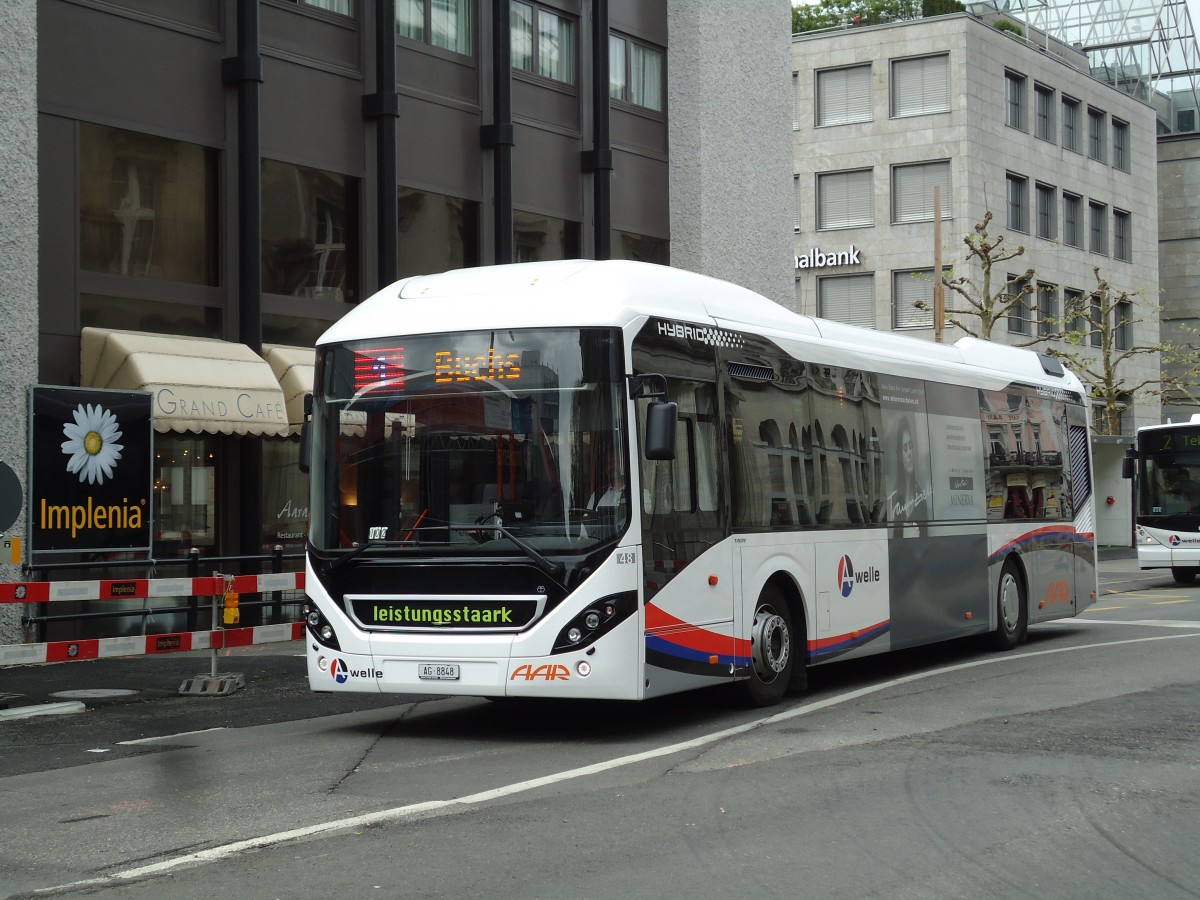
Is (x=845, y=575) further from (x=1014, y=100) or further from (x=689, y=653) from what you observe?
(x=1014, y=100)

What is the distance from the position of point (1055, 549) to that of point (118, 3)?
12.2m

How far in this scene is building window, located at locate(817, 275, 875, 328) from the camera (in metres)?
53.6

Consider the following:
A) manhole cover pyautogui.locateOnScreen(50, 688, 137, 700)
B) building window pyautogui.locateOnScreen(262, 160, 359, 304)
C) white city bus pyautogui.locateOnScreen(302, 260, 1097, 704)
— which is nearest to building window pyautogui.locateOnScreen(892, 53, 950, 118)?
building window pyautogui.locateOnScreen(262, 160, 359, 304)

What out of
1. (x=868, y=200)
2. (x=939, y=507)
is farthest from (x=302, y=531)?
(x=868, y=200)

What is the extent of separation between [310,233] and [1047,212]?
4117 centimetres

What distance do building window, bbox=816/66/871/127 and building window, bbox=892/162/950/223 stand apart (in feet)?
8.19

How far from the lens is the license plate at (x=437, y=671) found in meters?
10.0

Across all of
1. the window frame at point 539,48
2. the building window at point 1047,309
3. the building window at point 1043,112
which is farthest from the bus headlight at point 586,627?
the building window at point 1043,112

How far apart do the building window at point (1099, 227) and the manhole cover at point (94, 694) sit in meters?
51.1

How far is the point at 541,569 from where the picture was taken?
9.87 meters

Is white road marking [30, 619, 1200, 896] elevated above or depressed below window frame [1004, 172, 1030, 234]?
below

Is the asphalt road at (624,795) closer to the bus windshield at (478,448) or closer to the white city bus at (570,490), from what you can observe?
the white city bus at (570,490)

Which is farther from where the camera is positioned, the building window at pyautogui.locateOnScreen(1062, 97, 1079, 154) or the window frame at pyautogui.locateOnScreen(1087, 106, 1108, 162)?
the window frame at pyautogui.locateOnScreen(1087, 106, 1108, 162)

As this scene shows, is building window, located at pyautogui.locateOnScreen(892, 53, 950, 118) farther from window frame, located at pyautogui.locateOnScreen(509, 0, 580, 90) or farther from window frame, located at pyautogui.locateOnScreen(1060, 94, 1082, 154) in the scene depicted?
window frame, located at pyautogui.locateOnScreen(509, 0, 580, 90)
